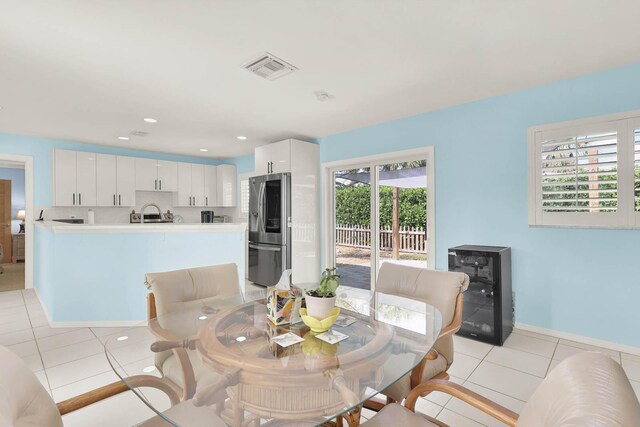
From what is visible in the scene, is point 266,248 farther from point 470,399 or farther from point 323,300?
point 470,399

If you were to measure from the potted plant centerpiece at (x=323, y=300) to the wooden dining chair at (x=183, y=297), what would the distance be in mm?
503

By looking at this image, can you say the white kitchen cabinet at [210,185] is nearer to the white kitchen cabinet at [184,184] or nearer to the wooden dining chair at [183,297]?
the white kitchen cabinet at [184,184]

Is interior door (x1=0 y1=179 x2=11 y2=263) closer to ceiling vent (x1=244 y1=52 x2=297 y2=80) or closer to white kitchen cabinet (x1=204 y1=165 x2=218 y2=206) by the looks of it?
white kitchen cabinet (x1=204 y1=165 x2=218 y2=206)

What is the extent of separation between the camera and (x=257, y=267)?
5367 millimetres

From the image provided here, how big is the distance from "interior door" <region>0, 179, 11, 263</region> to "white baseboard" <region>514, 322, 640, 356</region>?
10176 millimetres

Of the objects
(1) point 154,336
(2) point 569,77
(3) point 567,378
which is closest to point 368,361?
(3) point 567,378

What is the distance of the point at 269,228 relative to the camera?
5156mm

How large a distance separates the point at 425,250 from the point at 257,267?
9.08ft

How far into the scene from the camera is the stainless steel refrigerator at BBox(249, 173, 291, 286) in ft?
16.1

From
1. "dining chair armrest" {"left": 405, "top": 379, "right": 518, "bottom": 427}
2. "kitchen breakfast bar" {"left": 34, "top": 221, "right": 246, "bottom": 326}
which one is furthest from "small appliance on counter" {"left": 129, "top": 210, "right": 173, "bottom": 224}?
"dining chair armrest" {"left": 405, "top": 379, "right": 518, "bottom": 427}

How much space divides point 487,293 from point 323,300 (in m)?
2.28

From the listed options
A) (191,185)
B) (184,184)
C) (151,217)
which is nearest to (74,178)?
(151,217)

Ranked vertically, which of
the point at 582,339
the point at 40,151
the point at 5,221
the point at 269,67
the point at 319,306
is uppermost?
the point at 269,67

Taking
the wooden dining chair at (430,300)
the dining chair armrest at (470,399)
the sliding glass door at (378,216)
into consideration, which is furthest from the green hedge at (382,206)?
the dining chair armrest at (470,399)
